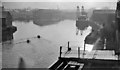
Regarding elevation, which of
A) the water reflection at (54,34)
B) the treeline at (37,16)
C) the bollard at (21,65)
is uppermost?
the treeline at (37,16)

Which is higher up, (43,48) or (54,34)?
(54,34)

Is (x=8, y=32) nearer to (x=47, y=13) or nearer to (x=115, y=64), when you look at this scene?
(x=115, y=64)

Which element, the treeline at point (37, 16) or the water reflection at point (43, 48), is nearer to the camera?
the water reflection at point (43, 48)

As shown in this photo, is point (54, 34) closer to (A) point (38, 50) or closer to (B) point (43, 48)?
(B) point (43, 48)

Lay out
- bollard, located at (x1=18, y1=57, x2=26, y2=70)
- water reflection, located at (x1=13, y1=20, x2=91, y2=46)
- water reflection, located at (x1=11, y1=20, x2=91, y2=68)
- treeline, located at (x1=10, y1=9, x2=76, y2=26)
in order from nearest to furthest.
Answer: bollard, located at (x1=18, y1=57, x2=26, y2=70)
water reflection, located at (x1=11, y1=20, x2=91, y2=68)
water reflection, located at (x1=13, y1=20, x2=91, y2=46)
treeline, located at (x1=10, y1=9, x2=76, y2=26)

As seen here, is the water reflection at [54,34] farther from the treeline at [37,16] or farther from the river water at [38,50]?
the treeline at [37,16]

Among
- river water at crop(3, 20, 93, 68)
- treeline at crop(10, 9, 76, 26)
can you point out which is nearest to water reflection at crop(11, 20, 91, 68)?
river water at crop(3, 20, 93, 68)

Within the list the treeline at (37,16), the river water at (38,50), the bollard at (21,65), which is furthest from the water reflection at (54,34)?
the treeline at (37,16)

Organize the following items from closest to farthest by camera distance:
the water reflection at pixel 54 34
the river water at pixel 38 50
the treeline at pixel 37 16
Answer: the river water at pixel 38 50, the water reflection at pixel 54 34, the treeline at pixel 37 16

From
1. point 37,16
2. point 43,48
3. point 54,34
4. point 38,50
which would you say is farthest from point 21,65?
point 37,16

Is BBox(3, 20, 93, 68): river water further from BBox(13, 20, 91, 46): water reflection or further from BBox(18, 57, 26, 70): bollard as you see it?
BBox(18, 57, 26, 70): bollard

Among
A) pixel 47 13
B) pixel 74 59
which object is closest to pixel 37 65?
pixel 74 59
